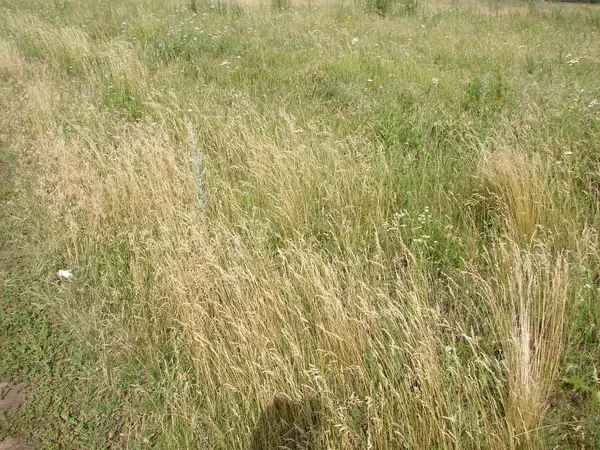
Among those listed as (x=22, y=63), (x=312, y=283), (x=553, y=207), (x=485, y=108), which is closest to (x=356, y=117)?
(x=485, y=108)

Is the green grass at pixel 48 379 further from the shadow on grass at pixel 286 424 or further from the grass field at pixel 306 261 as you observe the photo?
the shadow on grass at pixel 286 424

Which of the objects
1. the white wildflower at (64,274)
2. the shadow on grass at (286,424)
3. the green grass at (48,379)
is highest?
the white wildflower at (64,274)

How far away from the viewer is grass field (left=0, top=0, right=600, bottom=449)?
83.4 inches

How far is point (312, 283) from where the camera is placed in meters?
2.65

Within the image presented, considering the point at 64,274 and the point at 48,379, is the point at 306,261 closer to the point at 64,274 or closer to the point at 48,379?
the point at 48,379

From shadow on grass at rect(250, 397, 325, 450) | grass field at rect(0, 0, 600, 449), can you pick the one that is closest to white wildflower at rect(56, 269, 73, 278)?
grass field at rect(0, 0, 600, 449)

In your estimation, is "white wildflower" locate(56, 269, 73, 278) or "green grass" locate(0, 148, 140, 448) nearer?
"green grass" locate(0, 148, 140, 448)

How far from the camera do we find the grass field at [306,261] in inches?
83.4

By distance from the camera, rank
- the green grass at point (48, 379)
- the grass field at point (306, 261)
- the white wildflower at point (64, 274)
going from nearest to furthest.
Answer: the grass field at point (306, 261) < the green grass at point (48, 379) < the white wildflower at point (64, 274)

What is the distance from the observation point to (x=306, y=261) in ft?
8.64

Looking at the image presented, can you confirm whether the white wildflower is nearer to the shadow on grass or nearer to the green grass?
the green grass

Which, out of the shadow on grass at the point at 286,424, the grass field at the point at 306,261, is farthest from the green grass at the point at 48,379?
the shadow on grass at the point at 286,424

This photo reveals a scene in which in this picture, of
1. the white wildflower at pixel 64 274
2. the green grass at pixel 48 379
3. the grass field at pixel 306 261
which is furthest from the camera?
the white wildflower at pixel 64 274

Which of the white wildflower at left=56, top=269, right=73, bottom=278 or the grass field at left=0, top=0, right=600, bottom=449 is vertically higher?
the grass field at left=0, top=0, right=600, bottom=449
